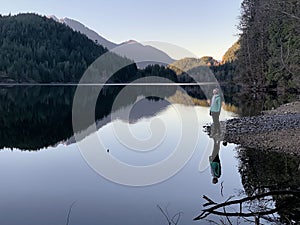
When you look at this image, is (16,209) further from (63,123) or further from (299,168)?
(63,123)

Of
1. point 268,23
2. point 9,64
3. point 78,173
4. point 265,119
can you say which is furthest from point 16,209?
point 9,64

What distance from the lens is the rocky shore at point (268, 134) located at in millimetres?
16219

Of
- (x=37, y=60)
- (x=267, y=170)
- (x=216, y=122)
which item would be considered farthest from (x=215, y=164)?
(x=37, y=60)

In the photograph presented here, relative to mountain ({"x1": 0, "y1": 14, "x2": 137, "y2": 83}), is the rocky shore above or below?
below

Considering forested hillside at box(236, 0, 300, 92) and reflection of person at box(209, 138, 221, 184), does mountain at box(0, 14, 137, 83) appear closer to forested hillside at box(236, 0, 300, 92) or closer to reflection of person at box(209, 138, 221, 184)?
forested hillside at box(236, 0, 300, 92)

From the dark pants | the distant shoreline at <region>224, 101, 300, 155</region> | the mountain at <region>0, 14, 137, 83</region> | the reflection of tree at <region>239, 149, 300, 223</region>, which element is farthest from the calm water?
the mountain at <region>0, 14, 137, 83</region>

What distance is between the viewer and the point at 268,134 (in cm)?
1919

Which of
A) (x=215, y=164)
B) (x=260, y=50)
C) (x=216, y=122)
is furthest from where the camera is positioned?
(x=260, y=50)

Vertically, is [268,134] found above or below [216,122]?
below

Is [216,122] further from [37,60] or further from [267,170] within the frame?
[37,60]

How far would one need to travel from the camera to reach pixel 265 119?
2539cm

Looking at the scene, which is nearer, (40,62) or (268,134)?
(268,134)

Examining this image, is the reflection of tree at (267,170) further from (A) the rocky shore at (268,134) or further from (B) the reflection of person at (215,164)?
(A) the rocky shore at (268,134)

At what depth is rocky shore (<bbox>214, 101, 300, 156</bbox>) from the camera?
1622cm
